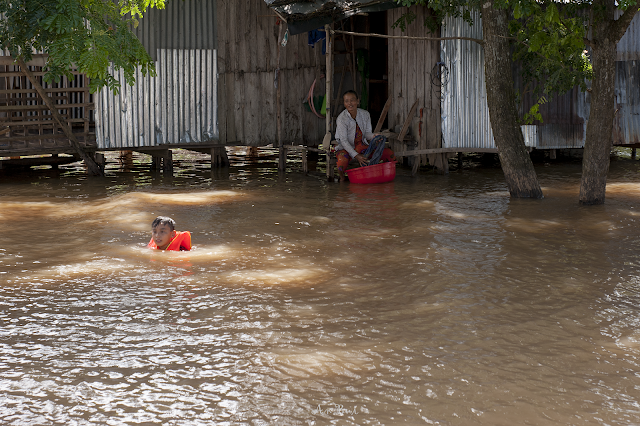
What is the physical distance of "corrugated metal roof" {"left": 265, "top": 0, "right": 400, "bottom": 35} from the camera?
447 inches

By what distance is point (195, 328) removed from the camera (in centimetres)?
507

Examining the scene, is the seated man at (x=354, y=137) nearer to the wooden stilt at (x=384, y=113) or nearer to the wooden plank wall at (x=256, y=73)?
the wooden stilt at (x=384, y=113)

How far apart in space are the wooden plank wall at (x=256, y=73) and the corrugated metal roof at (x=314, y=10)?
11.5 feet

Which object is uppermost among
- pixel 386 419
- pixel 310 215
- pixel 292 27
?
pixel 292 27

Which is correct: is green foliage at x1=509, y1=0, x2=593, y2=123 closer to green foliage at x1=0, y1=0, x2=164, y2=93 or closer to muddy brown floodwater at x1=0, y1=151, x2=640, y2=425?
muddy brown floodwater at x1=0, y1=151, x2=640, y2=425

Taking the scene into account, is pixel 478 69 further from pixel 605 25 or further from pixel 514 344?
pixel 514 344

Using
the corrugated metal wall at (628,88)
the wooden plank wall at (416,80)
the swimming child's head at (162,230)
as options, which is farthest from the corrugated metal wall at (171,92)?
the corrugated metal wall at (628,88)

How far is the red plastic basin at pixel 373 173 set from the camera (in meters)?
12.5

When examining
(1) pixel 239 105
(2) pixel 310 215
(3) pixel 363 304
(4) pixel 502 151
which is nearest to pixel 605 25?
(4) pixel 502 151

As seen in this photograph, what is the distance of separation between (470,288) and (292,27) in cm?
711

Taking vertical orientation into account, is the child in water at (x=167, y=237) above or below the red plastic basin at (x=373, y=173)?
below

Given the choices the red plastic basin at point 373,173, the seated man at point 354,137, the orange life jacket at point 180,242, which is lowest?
the orange life jacket at point 180,242

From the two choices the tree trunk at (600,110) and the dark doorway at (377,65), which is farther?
the dark doorway at (377,65)

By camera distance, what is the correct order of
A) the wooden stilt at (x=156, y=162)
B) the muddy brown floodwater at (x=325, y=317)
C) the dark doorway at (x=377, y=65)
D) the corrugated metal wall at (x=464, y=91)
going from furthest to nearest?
the dark doorway at (x=377, y=65) → the wooden stilt at (x=156, y=162) → the corrugated metal wall at (x=464, y=91) → the muddy brown floodwater at (x=325, y=317)
